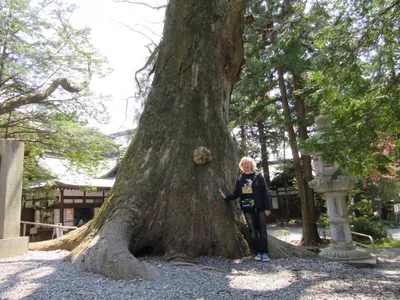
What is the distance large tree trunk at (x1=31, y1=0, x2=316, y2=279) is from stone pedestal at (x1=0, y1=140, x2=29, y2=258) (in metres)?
0.45

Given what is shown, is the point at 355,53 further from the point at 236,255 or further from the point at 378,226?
the point at 378,226

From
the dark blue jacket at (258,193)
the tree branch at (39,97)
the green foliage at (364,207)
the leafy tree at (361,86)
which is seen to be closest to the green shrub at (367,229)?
the green foliage at (364,207)

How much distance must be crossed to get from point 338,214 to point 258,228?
3501mm

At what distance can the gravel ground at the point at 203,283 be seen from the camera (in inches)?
90.4

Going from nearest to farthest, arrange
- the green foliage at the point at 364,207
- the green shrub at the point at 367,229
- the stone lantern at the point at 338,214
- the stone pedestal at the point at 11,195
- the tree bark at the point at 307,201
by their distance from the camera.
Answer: the stone pedestal at the point at 11,195, the stone lantern at the point at 338,214, the tree bark at the point at 307,201, the green shrub at the point at 367,229, the green foliage at the point at 364,207

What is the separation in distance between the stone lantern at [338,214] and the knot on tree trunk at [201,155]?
315 centimetres

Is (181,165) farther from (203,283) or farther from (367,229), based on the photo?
(367,229)

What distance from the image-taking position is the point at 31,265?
134 inches

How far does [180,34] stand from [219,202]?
2.86 meters

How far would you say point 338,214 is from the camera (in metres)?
A: 6.43

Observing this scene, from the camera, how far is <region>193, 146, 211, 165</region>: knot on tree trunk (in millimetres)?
3985

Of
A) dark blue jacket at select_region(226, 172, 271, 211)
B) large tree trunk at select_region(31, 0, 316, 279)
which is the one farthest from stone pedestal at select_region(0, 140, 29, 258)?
dark blue jacket at select_region(226, 172, 271, 211)

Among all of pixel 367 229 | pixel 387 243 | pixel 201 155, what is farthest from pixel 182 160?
pixel 367 229

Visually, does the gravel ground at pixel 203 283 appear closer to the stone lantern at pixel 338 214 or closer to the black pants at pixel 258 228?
the black pants at pixel 258 228
